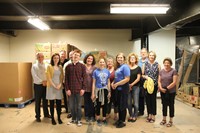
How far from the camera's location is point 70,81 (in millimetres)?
3635

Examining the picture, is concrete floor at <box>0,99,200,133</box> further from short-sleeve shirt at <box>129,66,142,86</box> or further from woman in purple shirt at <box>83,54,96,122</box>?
short-sleeve shirt at <box>129,66,142,86</box>

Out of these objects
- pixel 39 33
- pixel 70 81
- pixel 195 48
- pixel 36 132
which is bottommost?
pixel 36 132

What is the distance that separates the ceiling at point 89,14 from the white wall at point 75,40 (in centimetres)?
48

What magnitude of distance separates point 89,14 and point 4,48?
3860mm

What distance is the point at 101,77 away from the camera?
359 cm

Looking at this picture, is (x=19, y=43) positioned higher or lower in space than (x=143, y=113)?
higher

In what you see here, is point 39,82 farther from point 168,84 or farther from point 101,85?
point 168,84

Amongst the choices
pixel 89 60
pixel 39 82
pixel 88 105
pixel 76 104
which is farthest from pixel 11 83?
pixel 89 60

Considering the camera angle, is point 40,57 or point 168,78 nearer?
point 168,78

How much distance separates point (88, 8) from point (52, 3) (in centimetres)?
88

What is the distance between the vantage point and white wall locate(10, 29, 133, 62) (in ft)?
22.8

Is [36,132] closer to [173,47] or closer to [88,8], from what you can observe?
[88,8]

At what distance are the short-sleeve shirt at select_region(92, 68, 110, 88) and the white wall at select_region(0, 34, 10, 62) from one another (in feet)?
14.2

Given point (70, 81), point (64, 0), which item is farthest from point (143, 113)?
point (64, 0)
